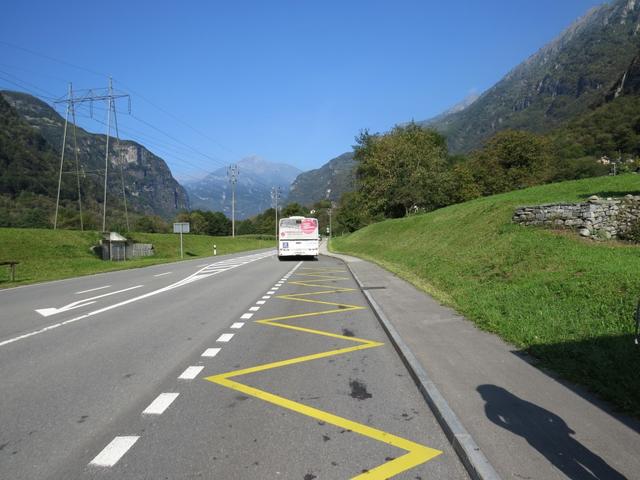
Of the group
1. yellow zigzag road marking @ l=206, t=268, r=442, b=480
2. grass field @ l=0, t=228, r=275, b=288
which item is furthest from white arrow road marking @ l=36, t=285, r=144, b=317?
grass field @ l=0, t=228, r=275, b=288

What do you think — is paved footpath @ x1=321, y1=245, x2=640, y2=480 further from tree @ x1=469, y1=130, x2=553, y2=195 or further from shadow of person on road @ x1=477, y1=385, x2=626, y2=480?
tree @ x1=469, y1=130, x2=553, y2=195

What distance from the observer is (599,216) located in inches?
599

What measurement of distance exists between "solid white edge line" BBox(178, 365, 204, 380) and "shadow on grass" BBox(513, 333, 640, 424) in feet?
14.5

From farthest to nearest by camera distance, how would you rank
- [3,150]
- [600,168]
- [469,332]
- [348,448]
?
[3,150]
[600,168]
[469,332]
[348,448]

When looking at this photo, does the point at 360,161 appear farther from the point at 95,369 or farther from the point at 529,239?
the point at 95,369

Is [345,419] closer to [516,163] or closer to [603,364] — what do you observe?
[603,364]

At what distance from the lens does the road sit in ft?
12.8

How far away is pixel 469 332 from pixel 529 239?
821cm

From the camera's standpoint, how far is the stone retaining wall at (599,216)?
1459 centimetres

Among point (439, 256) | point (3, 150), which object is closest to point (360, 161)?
point (439, 256)

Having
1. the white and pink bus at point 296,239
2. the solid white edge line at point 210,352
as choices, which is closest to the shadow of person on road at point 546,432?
the solid white edge line at point 210,352

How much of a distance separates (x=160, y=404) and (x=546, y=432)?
379 cm

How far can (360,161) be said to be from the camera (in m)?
80.9

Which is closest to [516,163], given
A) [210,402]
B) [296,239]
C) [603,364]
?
[296,239]
